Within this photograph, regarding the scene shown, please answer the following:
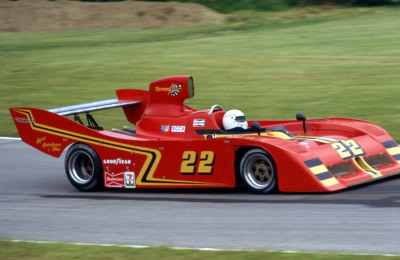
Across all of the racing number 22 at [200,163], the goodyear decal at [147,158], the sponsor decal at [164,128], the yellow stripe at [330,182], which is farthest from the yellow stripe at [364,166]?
the sponsor decal at [164,128]

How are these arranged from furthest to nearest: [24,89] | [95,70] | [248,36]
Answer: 1. [248,36]
2. [95,70]
3. [24,89]

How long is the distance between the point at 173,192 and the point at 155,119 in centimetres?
129

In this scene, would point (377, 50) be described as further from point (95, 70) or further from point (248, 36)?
point (95, 70)

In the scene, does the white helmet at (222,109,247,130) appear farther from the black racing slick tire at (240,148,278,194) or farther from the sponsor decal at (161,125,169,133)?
the black racing slick tire at (240,148,278,194)

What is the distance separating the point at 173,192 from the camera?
1004 cm

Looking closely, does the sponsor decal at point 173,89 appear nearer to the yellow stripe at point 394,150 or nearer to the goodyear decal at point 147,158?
the goodyear decal at point 147,158

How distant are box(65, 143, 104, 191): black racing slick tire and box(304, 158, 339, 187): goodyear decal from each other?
3159mm

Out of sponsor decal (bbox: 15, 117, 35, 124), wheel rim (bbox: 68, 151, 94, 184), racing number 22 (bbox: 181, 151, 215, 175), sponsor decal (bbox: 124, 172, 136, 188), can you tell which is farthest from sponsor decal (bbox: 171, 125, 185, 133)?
sponsor decal (bbox: 15, 117, 35, 124)

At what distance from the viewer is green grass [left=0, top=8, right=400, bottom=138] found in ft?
58.9

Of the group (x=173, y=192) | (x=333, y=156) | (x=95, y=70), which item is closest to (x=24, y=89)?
(x=95, y=70)

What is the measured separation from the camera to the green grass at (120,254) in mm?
6152

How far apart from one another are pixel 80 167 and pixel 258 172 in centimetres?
287

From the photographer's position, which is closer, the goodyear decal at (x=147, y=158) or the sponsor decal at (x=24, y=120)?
the goodyear decal at (x=147, y=158)

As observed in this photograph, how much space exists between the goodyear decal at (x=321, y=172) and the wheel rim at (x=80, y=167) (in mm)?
3353
